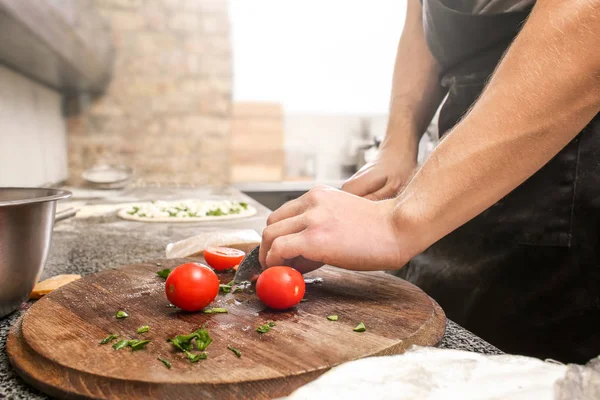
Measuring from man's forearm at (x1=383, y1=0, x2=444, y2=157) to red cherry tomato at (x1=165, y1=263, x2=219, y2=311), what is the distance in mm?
976

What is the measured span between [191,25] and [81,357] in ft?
18.4

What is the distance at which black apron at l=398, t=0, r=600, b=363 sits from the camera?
1.20 meters

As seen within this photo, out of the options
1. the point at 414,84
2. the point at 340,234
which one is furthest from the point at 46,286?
the point at 414,84

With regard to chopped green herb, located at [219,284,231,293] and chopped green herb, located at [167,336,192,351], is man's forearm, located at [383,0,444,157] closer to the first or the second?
chopped green herb, located at [219,284,231,293]

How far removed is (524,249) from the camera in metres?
1.30

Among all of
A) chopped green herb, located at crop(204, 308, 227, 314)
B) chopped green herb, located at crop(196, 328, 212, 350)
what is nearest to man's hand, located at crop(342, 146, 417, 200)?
chopped green herb, located at crop(204, 308, 227, 314)

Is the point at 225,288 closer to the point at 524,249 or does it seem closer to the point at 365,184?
the point at 365,184

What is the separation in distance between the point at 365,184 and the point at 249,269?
1.75 feet

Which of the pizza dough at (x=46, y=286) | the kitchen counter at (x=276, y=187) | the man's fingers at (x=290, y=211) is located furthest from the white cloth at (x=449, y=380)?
the kitchen counter at (x=276, y=187)

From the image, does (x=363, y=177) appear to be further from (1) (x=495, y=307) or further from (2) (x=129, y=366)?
(2) (x=129, y=366)

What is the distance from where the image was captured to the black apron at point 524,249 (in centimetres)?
120

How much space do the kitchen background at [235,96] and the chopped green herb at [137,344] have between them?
4211 millimetres

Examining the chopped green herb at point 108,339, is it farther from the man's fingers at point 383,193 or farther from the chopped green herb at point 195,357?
the man's fingers at point 383,193

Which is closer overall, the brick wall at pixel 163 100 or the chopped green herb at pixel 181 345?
the chopped green herb at pixel 181 345
